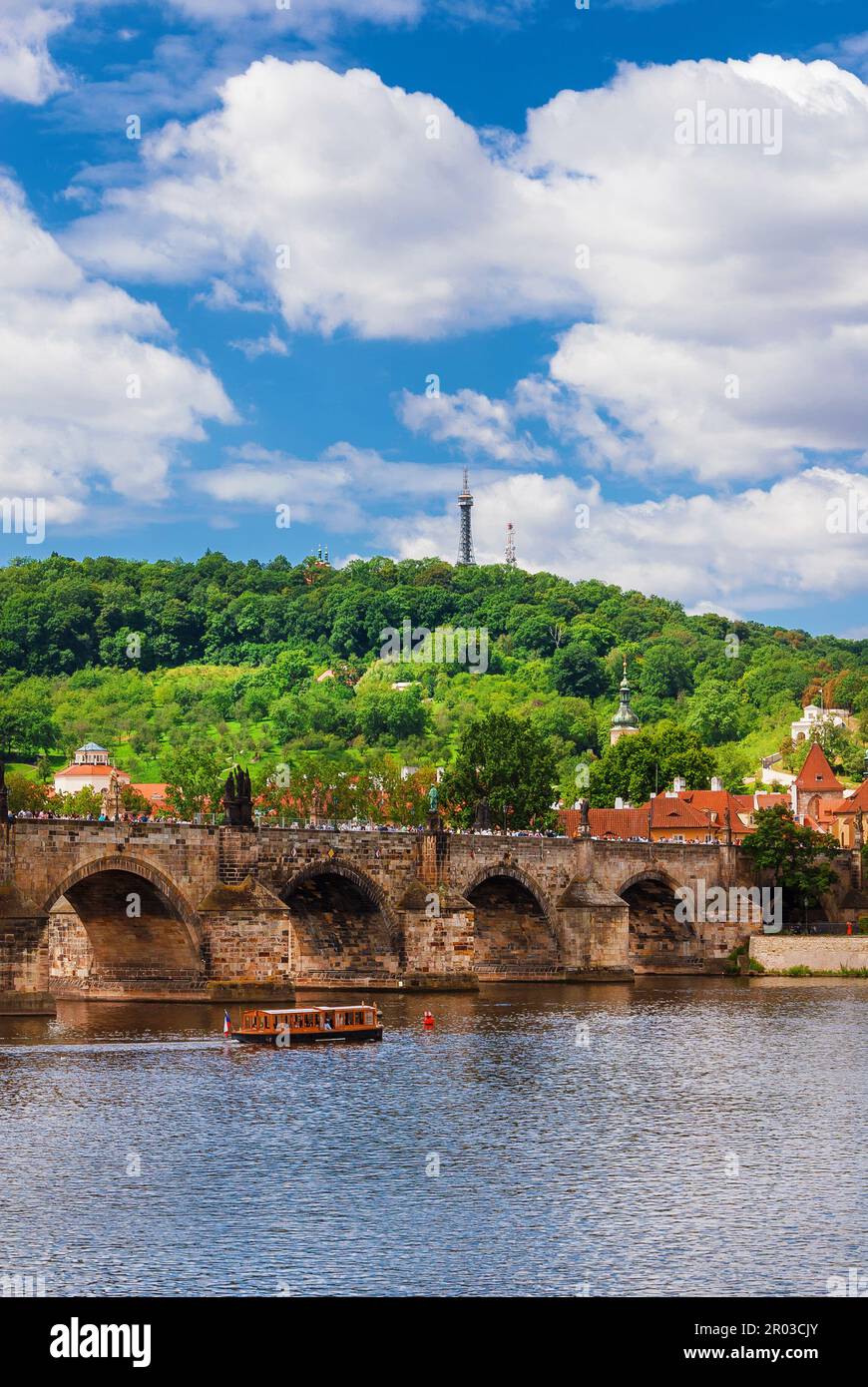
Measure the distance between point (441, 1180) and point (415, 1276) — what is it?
7.36 metres

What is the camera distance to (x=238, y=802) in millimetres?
64750

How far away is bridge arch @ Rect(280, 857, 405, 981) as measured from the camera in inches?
2798

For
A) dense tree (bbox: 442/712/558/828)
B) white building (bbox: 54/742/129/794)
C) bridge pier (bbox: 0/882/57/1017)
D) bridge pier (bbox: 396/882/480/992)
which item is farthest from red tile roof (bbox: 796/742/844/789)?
bridge pier (bbox: 0/882/57/1017)

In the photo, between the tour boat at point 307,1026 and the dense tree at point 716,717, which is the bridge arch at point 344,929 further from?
the dense tree at point 716,717

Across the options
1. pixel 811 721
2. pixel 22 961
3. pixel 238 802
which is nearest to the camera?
pixel 22 961

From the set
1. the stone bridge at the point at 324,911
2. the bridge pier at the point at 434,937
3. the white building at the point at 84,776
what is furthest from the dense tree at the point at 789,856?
the white building at the point at 84,776

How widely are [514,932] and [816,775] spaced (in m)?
62.9

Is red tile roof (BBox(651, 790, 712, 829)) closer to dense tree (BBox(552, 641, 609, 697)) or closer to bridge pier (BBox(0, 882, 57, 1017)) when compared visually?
bridge pier (BBox(0, 882, 57, 1017))

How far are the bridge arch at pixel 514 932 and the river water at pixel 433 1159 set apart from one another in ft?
66.1

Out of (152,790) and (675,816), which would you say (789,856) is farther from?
(152,790)

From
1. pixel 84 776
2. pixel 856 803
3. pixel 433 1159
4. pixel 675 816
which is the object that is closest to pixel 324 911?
A: pixel 433 1159

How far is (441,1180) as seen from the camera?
35.0 m
